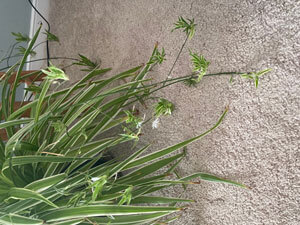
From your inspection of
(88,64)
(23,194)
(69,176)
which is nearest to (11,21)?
(88,64)

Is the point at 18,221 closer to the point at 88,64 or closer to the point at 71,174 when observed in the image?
the point at 71,174

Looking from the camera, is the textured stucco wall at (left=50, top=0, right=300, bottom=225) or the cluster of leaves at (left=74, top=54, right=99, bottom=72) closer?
the textured stucco wall at (left=50, top=0, right=300, bottom=225)

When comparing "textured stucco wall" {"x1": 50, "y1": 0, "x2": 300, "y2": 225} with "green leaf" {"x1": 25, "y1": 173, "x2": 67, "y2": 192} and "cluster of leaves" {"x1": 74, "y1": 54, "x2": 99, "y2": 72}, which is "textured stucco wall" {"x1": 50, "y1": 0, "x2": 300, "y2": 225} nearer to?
"cluster of leaves" {"x1": 74, "y1": 54, "x2": 99, "y2": 72}

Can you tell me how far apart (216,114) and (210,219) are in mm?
324

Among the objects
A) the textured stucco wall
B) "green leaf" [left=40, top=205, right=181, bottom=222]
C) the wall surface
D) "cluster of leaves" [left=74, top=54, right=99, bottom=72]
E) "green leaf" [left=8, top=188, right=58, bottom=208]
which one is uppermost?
the wall surface

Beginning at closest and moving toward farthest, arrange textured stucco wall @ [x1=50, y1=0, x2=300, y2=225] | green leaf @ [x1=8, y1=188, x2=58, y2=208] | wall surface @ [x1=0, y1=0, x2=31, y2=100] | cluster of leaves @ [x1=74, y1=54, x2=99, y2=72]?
green leaf @ [x1=8, y1=188, x2=58, y2=208]
textured stucco wall @ [x1=50, y1=0, x2=300, y2=225]
cluster of leaves @ [x1=74, y1=54, x2=99, y2=72]
wall surface @ [x1=0, y1=0, x2=31, y2=100]

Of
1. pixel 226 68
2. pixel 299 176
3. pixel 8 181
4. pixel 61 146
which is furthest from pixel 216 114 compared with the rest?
pixel 8 181

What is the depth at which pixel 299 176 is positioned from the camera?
0.80 metres

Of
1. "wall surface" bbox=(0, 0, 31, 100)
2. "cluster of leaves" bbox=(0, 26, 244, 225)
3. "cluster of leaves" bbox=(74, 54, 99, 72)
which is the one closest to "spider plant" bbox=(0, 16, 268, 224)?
"cluster of leaves" bbox=(0, 26, 244, 225)

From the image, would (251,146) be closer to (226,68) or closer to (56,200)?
(226,68)

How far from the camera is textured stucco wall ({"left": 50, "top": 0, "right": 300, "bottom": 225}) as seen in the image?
2.67 ft

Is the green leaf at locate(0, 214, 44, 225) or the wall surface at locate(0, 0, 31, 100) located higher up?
the wall surface at locate(0, 0, 31, 100)

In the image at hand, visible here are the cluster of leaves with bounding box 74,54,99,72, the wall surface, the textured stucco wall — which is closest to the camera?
the textured stucco wall

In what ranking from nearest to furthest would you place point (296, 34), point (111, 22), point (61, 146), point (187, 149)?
point (296, 34) < point (61, 146) < point (187, 149) < point (111, 22)
